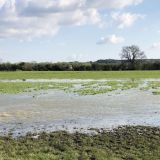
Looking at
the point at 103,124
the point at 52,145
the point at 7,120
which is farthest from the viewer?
the point at 7,120

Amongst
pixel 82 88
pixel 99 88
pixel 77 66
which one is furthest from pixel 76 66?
pixel 99 88

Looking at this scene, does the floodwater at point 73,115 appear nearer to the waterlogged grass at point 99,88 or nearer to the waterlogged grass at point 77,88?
the waterlogged grass at point 99,88

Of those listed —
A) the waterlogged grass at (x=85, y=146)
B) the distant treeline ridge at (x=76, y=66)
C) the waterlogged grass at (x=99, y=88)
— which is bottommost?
the waterlogged grass at (x=99, y=88)

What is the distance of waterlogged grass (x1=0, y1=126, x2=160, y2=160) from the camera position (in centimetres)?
1198

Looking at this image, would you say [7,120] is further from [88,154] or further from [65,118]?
[88,154]

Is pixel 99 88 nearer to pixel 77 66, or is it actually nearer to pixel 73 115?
pixel 73 115

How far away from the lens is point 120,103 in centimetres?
2841

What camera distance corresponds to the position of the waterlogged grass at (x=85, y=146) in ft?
39.3

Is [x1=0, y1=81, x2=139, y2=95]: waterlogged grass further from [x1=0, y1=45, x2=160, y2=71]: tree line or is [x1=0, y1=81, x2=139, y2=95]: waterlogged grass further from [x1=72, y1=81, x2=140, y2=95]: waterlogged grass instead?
[x1=0, y1=45, x2=160, y2=71]: tree line

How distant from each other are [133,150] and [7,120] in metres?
8.96

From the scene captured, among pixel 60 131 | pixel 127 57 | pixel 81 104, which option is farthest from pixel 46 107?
pixel 127 57

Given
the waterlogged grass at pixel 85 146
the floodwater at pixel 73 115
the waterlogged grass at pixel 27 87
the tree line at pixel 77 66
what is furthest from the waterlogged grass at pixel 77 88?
the tree line at pixel 77 66

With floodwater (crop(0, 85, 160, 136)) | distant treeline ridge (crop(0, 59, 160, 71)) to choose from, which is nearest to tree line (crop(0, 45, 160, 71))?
Result: distant treeline ridge (crop(0, 59, 160, 71))

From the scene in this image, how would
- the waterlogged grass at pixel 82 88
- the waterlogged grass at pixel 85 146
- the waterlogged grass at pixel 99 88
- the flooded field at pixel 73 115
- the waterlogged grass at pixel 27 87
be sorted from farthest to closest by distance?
the waterlogged grass at pixel 27 87 → the waterlogged grass at pixel 82 88 → the waterlogged grass at pixel 99 88 → the flooded field at pixel 73 115 → the waterlogged grass at pixel 85 146
